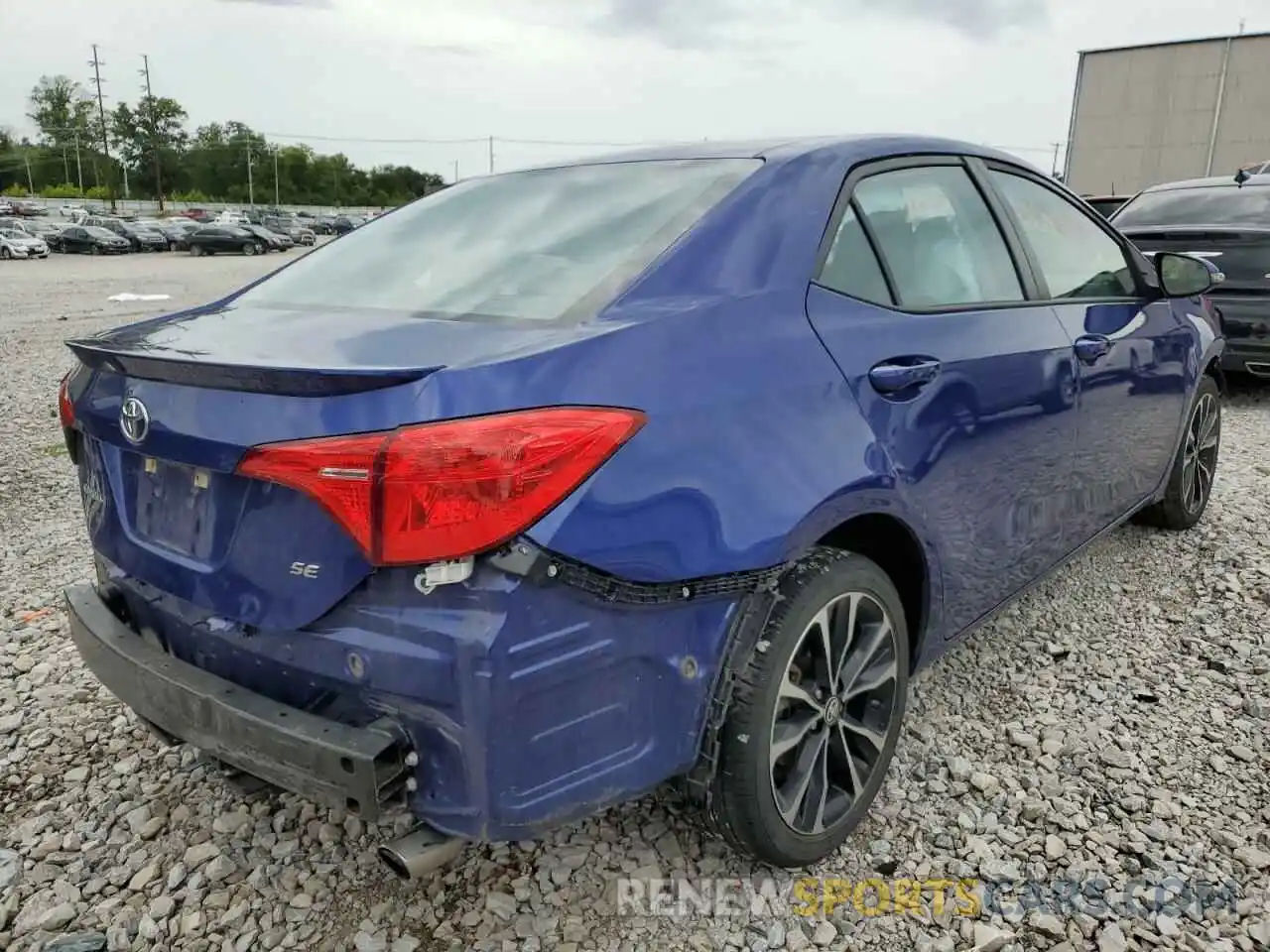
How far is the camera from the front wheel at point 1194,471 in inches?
170

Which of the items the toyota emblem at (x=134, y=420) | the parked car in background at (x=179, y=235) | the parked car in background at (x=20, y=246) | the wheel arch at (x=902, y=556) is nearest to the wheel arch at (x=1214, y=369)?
the wheel arch at (x=902, y=556)

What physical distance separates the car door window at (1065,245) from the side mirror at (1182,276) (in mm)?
154

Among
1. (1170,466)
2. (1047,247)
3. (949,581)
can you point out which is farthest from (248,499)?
(1170,466)

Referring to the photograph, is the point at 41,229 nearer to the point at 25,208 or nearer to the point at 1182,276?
the point at 25,208

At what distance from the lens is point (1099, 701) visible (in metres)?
3.07

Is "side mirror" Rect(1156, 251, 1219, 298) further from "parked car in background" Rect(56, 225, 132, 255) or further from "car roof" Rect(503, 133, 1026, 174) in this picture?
"parked car in background" Rect(56, 225, 132, 255)

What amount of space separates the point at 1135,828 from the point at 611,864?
1302 mm

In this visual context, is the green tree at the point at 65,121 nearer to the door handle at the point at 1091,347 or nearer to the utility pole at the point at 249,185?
the utility pole at the point at 249,185

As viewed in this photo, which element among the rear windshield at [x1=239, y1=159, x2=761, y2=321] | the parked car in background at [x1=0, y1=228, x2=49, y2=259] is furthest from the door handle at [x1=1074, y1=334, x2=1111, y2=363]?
the parked car in background at [x1=0, y1=228, x2=49, y2=259]

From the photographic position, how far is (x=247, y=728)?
179 centimetres

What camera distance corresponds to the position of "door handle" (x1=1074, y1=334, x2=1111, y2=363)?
10.0 ft

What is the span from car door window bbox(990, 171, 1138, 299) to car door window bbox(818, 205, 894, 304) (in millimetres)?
872

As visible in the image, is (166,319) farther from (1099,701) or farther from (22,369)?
(22,369)

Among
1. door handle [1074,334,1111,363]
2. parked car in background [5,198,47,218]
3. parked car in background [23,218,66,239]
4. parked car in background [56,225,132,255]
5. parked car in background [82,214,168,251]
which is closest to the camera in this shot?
door handle [1074,334,1111,363]
